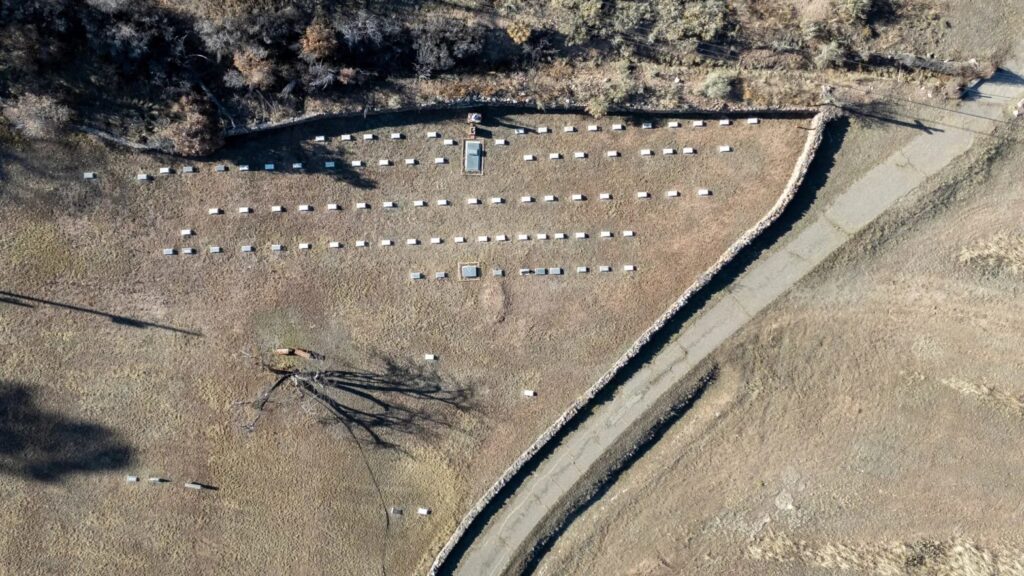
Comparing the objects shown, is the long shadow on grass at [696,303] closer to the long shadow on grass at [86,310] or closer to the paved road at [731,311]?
the paved road at [731,311]

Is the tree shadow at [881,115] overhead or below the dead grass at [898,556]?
overhead

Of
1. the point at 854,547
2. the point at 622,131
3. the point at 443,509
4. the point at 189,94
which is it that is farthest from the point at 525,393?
the point at 189,94

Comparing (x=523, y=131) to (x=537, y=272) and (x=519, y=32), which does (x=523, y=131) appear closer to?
(x=519, y=32)

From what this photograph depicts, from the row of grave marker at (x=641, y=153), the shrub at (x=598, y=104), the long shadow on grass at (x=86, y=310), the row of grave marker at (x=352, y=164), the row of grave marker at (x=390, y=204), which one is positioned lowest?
the long shadow on grass at (x=86, y=310)

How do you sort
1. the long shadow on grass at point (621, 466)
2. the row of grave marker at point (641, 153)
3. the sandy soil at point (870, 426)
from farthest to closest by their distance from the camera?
the long shadow on grass at point (621, 466) → the row of grave marker at point (641, 153) → the sandy soil at point (870, 426)

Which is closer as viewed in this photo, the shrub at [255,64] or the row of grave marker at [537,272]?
the shrub at [255,64]

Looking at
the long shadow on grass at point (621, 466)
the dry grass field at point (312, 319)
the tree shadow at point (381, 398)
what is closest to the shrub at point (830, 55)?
the dry grass field at point (312, 319)

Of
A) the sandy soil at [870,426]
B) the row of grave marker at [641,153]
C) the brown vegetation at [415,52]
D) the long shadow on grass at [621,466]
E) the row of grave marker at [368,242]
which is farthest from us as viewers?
the row of grave marker at [368,242]
